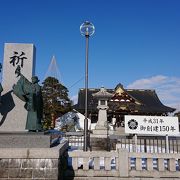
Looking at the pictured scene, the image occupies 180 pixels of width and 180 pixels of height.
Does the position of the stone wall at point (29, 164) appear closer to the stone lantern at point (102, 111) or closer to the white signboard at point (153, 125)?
the white signboard at point (153, 125)

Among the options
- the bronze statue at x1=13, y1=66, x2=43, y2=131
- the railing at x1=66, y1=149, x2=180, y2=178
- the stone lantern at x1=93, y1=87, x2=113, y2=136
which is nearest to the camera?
the bronze statue at x1=13, y1=66, x2=43, y2=131

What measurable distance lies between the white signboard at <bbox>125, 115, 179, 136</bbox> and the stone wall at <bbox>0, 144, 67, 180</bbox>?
463cm

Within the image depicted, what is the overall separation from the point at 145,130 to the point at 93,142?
21.9ft

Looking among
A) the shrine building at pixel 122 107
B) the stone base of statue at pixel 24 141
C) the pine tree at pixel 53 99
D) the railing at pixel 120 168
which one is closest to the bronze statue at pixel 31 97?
the stone base of statue at pixel 24 141

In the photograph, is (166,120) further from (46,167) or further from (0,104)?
(0,104)

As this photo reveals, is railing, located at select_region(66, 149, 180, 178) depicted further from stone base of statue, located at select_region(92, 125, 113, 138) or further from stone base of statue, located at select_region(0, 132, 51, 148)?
stone base of statue, located at select_region(92, 125, 113, 138)

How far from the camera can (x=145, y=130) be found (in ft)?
29.6

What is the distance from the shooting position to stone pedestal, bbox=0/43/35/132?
646 centimetres

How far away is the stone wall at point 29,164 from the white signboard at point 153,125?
4629 millimetres

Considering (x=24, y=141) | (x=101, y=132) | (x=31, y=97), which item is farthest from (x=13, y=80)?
(x=101, y=132)

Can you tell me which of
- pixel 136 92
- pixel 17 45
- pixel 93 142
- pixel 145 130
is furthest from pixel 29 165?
pixel 136 92

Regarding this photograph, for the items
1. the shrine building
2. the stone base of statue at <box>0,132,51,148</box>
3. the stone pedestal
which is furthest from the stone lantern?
the shrine building

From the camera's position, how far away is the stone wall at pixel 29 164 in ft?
17.6

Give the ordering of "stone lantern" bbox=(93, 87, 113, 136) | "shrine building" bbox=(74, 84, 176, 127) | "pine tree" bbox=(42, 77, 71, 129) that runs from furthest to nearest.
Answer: "shrine building" bbox=(74, 84, 176, 127) → "pine tree" bbox=(42, 77, 71, 129) → "stone lantern" bbox=(93, 87, 113, 136)
